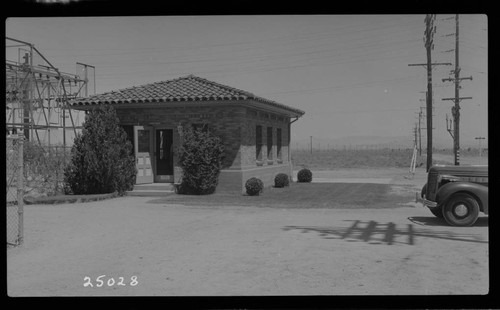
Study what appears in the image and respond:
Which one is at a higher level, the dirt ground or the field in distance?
the field in distance

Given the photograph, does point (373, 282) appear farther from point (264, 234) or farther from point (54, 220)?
point (54, 220)

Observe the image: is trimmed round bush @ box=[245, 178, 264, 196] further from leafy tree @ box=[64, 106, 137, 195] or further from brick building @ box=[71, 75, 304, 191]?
leafy tree @ box=[64, 106, 137, 195]

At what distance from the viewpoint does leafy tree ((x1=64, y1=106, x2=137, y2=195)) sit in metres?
16.4

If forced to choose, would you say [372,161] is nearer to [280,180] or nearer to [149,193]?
[280,180]

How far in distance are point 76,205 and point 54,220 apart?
2.95 m

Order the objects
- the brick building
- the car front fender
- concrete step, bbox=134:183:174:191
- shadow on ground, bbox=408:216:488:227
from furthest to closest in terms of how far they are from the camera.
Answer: concrete step, bbox=134:183:174:191
the brick building
shadow on ground, bbox=408:216:488:227
the car front fender

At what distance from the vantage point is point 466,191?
988 cm

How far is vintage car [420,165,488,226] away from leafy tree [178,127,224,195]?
8239 millimetres

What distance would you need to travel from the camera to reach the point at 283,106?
21266 millimetres

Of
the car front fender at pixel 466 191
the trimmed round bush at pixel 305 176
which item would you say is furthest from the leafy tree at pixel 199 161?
the car front fender at pixel 466 191

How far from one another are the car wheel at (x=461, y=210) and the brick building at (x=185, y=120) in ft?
27.5

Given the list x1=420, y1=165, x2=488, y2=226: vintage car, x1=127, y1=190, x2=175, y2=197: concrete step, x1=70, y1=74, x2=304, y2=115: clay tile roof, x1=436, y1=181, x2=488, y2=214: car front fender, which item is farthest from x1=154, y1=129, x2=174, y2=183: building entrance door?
x1=436, y1=181, x2=488, y2=214: car front fender

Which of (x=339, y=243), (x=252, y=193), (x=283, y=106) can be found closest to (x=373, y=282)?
(x=339, y=243)

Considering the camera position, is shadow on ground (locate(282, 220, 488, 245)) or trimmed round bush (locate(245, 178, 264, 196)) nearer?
shadow on ground (locate(282, 220, 488, 245))
